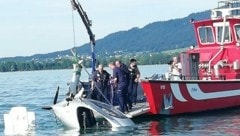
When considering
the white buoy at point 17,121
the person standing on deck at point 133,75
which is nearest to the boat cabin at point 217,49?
the person standing on deck at point 133,75

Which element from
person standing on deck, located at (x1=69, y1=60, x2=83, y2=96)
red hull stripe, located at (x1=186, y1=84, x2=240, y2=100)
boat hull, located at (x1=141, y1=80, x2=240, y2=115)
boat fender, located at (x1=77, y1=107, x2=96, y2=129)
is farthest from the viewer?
red hull stripe, located at (x1=186, y1=84, x2=240, y2=100)

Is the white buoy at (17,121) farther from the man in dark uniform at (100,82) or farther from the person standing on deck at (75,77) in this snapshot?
the man in dark uniform at (100,82)

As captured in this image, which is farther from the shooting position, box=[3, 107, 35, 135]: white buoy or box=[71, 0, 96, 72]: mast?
box=[71, 0, 96, 72]: mast

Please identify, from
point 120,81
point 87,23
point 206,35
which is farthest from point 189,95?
point 87,23

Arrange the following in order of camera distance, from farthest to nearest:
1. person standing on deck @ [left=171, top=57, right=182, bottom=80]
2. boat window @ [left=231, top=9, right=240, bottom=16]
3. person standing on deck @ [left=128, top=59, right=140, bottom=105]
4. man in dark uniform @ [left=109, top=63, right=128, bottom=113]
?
boat window @ [left=231, top=9, right=240, bottom=16] → person standing on deck @ [left=171, top=57, right=182, bottom=80] → person standing on deck @ [left=128, top=59, right=140, bottom=105] → man in dark uniform @ [left=109, top=63, right=128, bottom=113]

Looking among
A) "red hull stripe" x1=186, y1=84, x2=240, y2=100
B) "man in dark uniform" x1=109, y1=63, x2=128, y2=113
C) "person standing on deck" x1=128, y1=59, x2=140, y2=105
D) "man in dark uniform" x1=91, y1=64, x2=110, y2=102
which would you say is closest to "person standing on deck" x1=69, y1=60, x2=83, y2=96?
"man in dark uniform" x1=91, y1=64, x2=110, y2=102

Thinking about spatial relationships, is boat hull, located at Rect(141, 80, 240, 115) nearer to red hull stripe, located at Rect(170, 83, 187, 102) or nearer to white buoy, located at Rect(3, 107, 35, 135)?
red hull stripe, located at Rect(170, 83, 187, 102)

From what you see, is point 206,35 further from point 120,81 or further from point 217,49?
point 120,81

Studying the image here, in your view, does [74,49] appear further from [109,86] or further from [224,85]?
[224,85]

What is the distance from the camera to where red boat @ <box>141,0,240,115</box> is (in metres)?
22.9

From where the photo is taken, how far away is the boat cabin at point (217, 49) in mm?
25688

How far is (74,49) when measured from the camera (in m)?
22.2

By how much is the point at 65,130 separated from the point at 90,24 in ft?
19.1

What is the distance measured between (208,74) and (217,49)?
3.14ft
